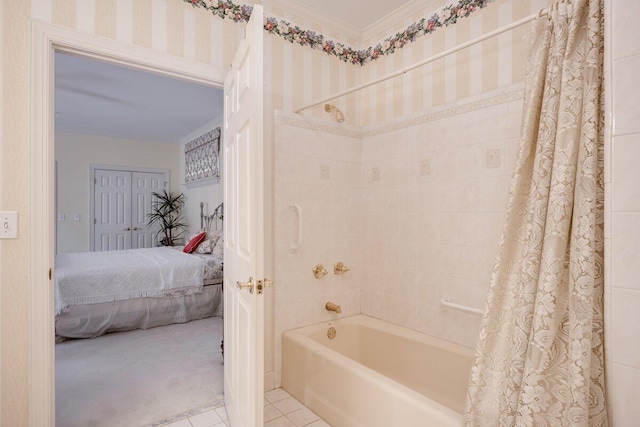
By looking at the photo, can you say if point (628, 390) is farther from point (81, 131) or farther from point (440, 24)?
point (81, 131)

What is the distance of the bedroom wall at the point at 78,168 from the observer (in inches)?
234

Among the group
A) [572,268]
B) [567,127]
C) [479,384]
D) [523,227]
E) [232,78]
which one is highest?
[232,78]

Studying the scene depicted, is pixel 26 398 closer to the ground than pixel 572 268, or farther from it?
closer to the ground

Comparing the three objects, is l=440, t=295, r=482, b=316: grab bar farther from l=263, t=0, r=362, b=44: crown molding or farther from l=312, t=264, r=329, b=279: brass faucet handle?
l=263, t=0, r=362, b=44: crown molding

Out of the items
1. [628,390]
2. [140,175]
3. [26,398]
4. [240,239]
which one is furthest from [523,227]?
[140,175]

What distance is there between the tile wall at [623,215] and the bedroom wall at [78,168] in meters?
7.04

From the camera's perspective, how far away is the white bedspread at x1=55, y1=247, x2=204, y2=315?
3326mm

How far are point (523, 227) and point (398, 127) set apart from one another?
1344 mm

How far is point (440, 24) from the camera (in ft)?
Answer: 7.57

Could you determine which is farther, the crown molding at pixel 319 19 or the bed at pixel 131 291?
the bed at pixel 131 291

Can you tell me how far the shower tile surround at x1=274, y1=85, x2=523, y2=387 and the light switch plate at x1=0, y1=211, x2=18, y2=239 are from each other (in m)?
1.35

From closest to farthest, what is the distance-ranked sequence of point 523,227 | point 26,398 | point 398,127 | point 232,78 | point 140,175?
point 523,227 < point 26,398 < point 232,78 < point 398,127 < point 140,175

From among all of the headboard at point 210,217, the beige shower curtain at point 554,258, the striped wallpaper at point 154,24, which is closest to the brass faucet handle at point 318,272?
the beige shower curtain at point 554,258

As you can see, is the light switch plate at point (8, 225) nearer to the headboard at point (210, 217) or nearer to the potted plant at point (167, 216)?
the headboard at point (210, 217)
